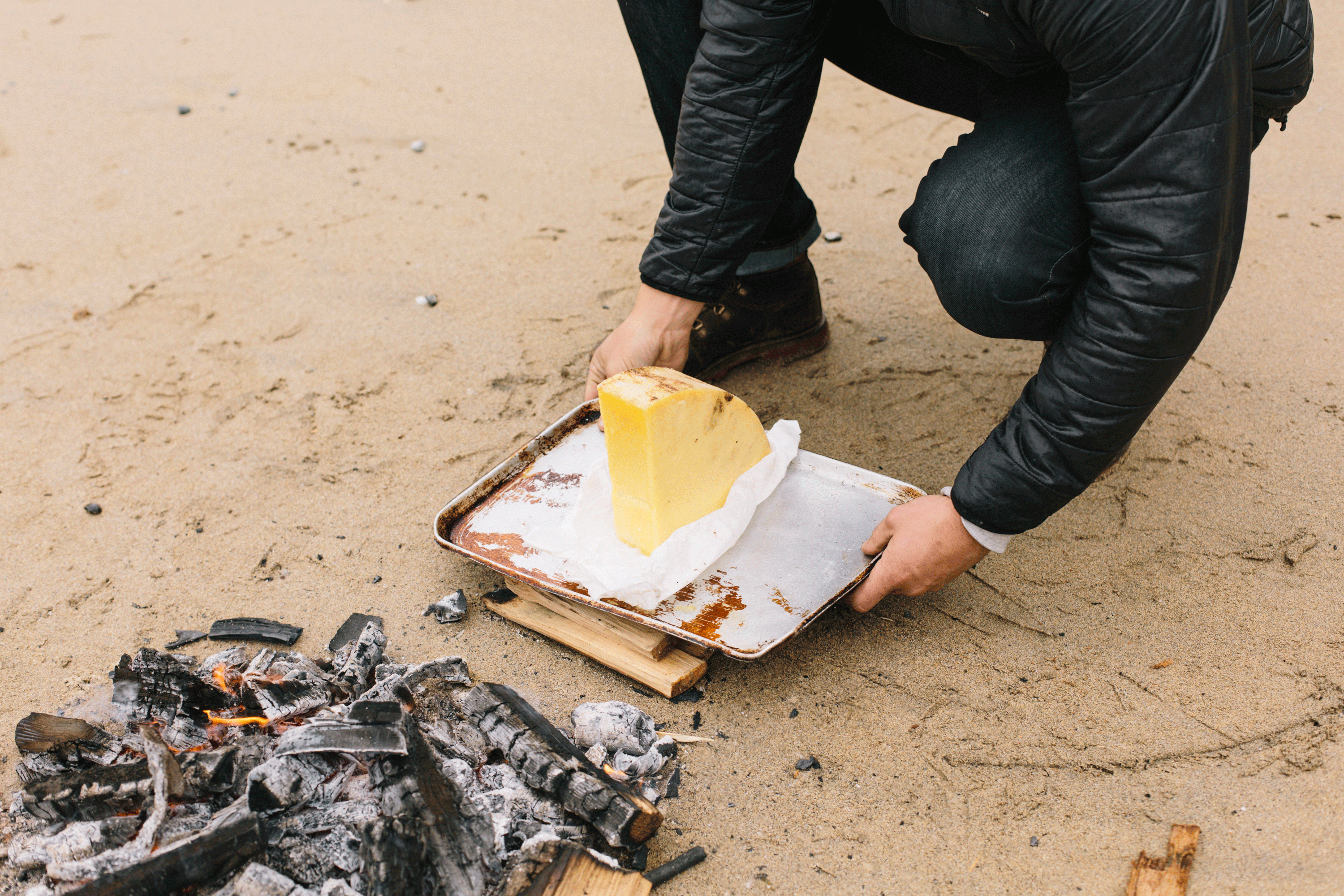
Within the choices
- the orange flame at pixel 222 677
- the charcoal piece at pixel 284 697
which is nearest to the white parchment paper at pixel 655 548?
the charcoal piece at pixel 284 697

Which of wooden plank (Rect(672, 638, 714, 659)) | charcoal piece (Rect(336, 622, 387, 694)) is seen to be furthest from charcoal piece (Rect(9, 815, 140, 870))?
wooden plank (Rect(672, 638, 714, 659))

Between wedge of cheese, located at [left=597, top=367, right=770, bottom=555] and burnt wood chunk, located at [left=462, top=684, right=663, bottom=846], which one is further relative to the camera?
wedge of cheese, located at [left=597, top=367, right=770, bottom=555]

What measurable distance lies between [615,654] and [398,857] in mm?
575

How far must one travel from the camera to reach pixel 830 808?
5.18 ft

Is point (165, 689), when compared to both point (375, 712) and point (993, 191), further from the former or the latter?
point (993, 191)

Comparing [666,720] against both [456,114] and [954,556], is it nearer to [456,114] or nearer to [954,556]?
[954,556]

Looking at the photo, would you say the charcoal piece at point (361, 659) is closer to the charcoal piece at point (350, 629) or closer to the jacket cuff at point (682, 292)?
the charcoal piece at point (350, 629)

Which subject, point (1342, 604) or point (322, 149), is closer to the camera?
point (1342, 604)

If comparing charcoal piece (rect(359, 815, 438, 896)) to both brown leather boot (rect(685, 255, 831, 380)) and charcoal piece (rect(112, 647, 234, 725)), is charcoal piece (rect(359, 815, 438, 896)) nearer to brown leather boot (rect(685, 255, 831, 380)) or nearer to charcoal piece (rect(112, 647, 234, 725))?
charcoal piece (rect(112, 647, 234, 725))

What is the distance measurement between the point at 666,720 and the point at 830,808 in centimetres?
34

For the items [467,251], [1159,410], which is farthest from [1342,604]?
[467,251]

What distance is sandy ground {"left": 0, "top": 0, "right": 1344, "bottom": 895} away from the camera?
1.58m

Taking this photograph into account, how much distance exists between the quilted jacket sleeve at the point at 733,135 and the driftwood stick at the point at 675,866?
114 cm

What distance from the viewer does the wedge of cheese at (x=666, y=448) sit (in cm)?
177
